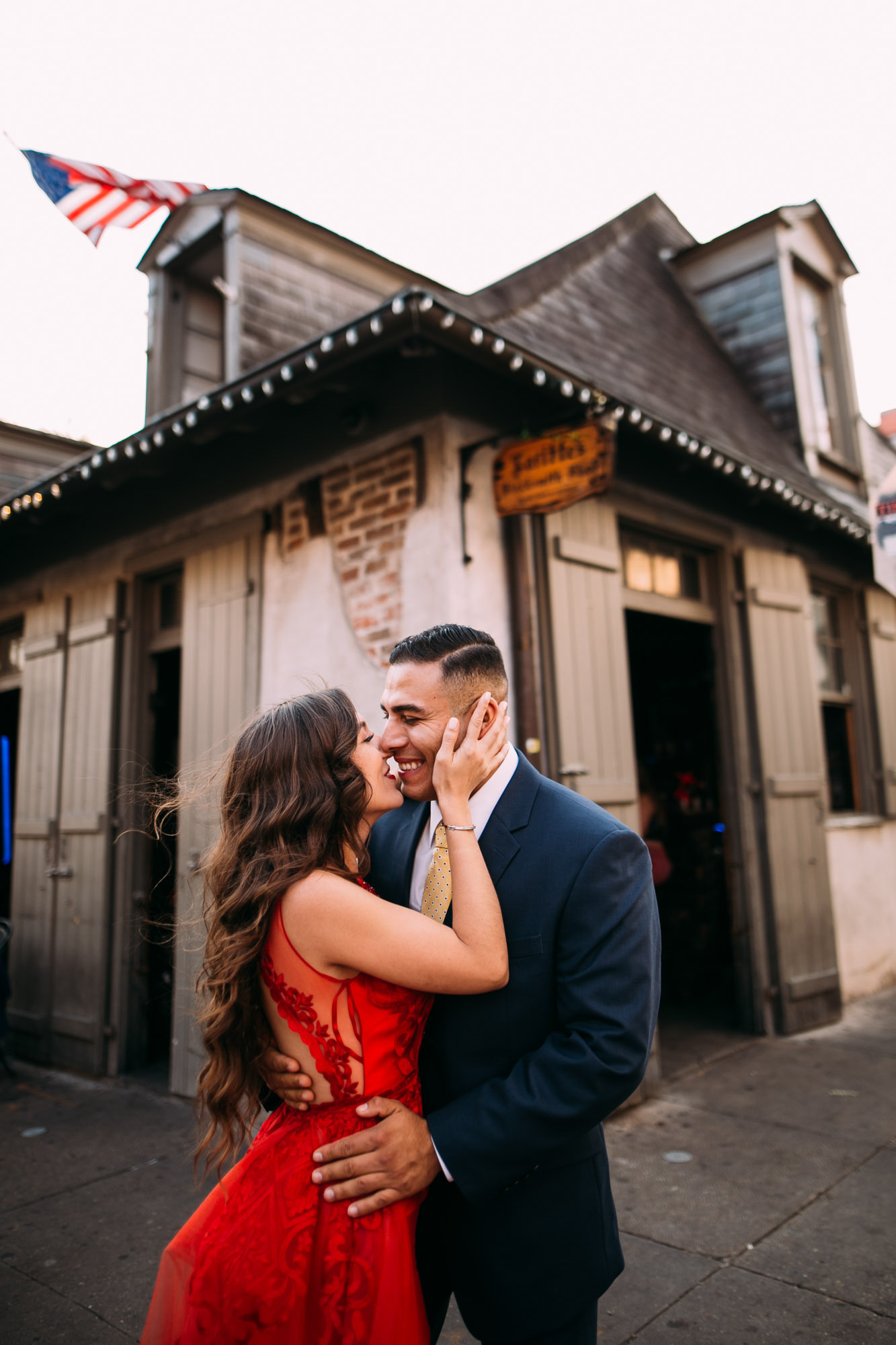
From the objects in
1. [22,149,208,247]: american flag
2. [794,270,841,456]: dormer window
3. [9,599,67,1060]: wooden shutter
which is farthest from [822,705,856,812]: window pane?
[22,149,208,247]: american flag

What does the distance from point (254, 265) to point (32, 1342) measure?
6285 millimetres

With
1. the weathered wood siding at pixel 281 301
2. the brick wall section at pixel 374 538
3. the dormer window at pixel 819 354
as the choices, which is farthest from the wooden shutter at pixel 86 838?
the dormer window at pixel 819 354

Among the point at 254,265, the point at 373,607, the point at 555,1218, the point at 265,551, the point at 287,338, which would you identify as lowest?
the point at 555,1218

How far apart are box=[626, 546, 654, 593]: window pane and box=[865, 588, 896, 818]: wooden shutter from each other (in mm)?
3188

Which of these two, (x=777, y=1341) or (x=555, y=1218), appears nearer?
(x=555, y=1218)

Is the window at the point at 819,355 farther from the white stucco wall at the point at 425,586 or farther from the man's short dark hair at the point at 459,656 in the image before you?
the man's short dark hair at the point at 459,656

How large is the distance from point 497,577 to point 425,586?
0.43m

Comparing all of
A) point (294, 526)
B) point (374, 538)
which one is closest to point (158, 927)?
point (294, 526)

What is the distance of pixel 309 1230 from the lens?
1.57 meters

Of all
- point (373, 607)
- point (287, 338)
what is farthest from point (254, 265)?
point (373, 607)

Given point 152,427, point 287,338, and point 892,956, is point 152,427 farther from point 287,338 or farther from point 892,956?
point 892,956

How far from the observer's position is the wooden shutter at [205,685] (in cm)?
514

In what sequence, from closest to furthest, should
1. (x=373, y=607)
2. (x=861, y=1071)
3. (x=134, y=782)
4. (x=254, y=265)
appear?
(x=373, y=607) < (x=861, y=1071) < (x=134, y=782) < (x=254, y=265)

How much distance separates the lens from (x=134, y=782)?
566 centimetres
